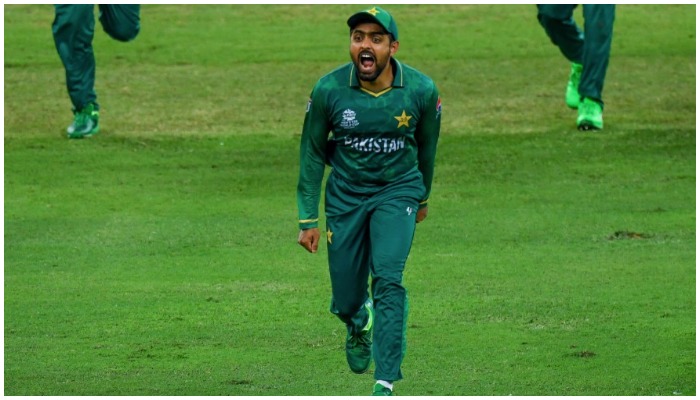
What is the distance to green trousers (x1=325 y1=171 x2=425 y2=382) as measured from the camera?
32.0ft

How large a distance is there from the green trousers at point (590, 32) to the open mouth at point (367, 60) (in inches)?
390

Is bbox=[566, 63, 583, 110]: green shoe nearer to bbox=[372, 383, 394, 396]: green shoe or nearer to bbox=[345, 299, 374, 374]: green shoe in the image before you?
bbox=[345, 299, 374, 374]: green shoe

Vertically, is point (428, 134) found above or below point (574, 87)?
above

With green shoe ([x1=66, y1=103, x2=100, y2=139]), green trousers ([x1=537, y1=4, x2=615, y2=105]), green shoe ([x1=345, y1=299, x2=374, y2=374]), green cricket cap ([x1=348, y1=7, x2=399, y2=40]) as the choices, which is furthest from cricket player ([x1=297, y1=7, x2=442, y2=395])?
green shoe ([x1=66, y1=103, x2=100, y2=139])

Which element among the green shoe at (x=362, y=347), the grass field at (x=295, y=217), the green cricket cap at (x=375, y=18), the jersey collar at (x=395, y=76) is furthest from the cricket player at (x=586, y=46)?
the green cricket cap at (x=375, y=18)

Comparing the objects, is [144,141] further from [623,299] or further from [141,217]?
[623,299]

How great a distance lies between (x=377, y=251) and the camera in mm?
9844

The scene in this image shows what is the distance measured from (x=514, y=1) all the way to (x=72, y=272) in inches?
514

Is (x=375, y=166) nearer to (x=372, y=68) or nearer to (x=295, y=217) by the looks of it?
(x=372, y=68)

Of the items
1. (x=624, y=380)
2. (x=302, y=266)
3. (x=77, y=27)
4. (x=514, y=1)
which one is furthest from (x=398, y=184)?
(x=514, y=1)

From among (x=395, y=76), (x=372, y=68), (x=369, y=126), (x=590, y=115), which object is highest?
(x=372, y=68)

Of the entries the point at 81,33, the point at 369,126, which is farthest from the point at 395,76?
the point at 81,33

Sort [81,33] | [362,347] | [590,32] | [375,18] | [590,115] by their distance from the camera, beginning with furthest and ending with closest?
1. [590,115]
2. [590,32]
3. [81,33]
4. [362,347]
5. [375,18]

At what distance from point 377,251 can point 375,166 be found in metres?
0.47
